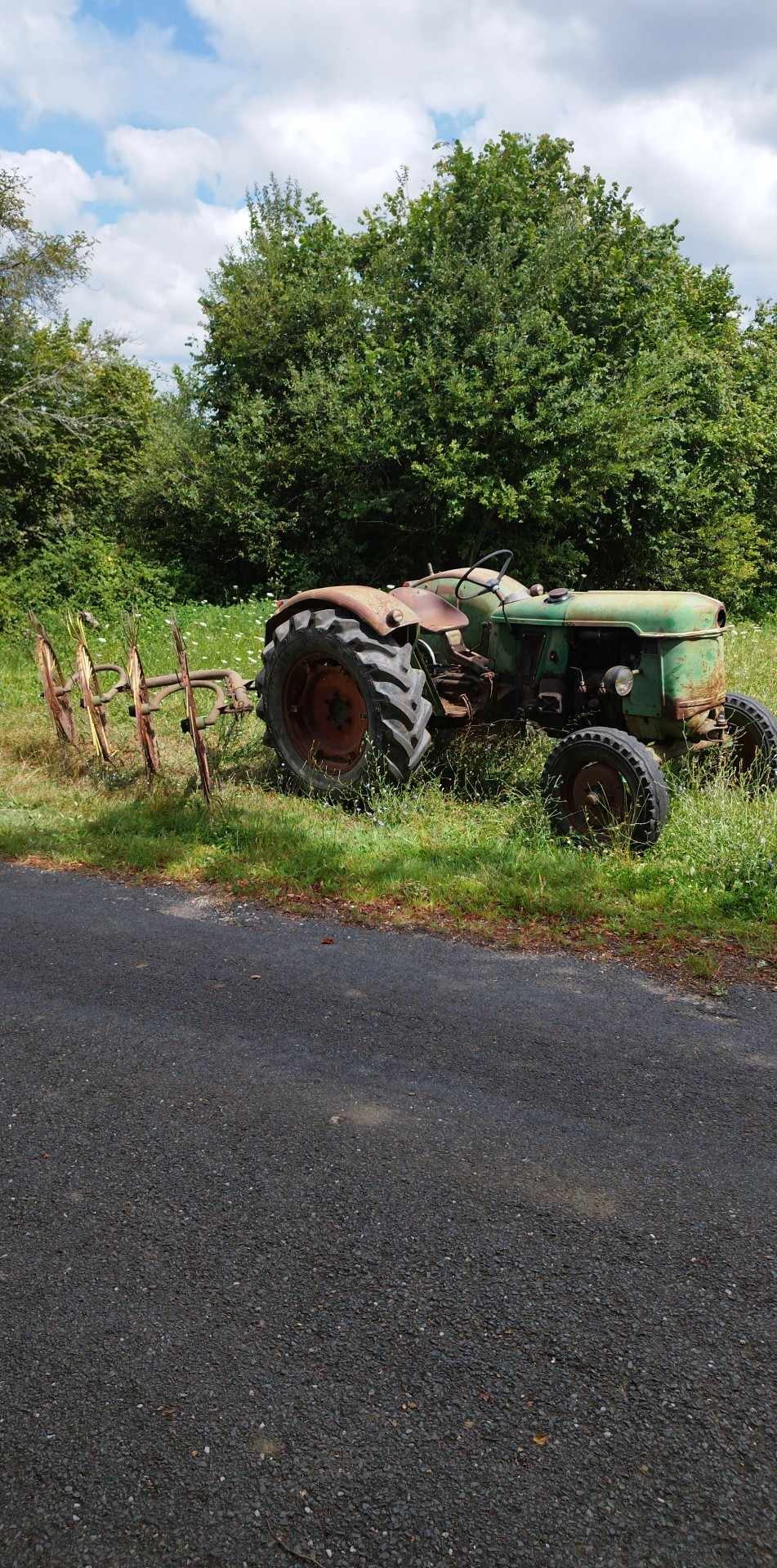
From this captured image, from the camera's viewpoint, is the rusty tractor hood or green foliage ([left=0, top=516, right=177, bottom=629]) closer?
the rusty tractor hood

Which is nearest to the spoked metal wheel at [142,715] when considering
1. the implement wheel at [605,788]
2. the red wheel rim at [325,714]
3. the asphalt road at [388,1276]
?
the red wheel rim at [325,714]

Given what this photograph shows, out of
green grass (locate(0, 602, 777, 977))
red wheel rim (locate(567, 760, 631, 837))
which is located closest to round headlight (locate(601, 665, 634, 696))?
red wheel rim (locate(567, 760, 631, 837))

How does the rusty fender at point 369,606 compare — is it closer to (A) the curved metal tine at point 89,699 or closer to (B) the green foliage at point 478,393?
(A) the curved metal tine at point 89,699

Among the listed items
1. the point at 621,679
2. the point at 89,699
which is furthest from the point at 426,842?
the point at 89,699

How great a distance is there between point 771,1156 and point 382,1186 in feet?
3.75

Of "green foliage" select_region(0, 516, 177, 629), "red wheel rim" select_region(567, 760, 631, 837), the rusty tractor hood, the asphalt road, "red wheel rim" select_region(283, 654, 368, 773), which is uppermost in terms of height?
"green foliage" select_region(0, 516, 177, 629)

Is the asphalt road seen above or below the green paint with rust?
below

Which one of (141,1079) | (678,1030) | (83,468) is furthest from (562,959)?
(83,468)

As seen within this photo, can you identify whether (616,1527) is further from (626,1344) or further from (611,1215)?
(611,1215)

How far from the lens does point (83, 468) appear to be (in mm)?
19250

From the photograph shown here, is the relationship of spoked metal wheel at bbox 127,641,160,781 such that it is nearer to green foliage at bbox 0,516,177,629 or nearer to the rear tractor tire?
the rear tractor tire

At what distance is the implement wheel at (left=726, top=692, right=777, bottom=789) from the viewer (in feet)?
21.3

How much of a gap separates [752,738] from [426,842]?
2360mm

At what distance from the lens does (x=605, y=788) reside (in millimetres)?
5691
